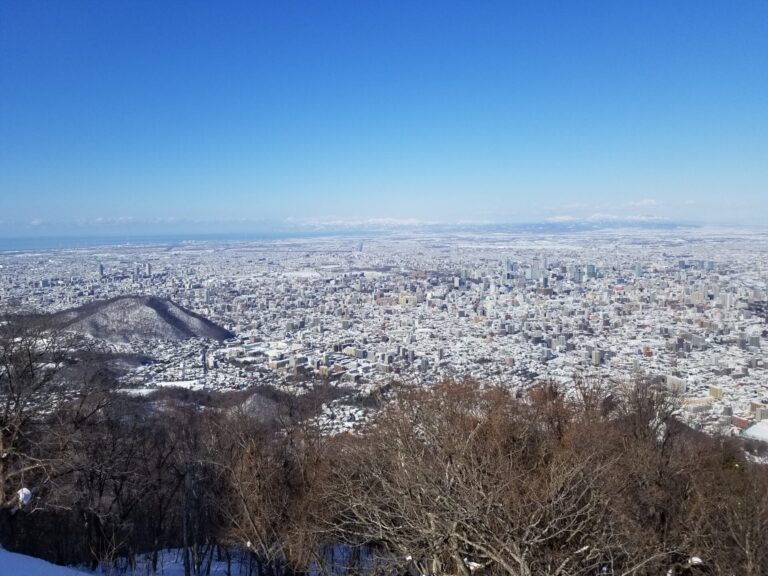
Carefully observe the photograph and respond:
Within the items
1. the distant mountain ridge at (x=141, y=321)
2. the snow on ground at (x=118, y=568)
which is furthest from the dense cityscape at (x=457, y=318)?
the snow on ground at (x=118, y=568)

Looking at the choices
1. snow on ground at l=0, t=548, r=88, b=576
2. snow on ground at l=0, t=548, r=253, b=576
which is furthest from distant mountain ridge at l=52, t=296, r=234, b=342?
snow on ground at l=0, t=548, r=88, b=576

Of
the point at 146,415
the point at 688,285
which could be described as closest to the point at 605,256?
the point at 688,285

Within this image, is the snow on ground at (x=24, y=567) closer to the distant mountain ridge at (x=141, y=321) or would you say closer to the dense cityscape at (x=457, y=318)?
the dense cityscape at (x=457, y=318)

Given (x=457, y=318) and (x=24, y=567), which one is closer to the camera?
(x=24, y=567)

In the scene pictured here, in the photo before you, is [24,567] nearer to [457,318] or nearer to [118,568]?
[118,568]

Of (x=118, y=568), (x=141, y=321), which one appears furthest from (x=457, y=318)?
(x=118, y=568)

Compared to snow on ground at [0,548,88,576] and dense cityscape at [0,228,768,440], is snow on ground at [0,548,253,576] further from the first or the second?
dense cityscape at [0,228,768,440]

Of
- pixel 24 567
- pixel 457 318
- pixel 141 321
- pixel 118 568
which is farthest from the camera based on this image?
pixel 457 318
